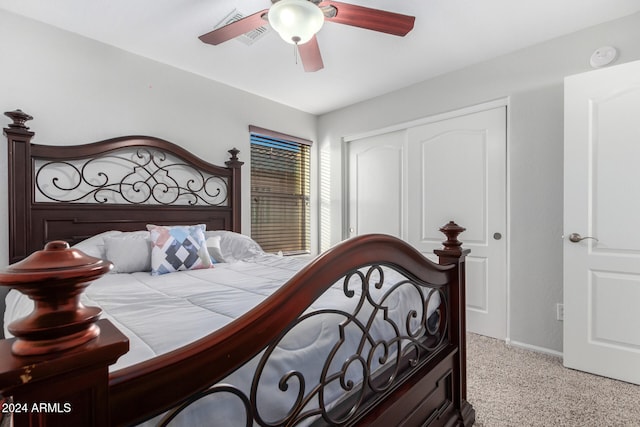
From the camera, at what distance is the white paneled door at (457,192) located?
108 inches

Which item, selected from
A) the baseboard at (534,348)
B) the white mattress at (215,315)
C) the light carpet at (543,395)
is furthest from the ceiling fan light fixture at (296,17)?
the baseboard at (534,348)

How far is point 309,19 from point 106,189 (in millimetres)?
2005

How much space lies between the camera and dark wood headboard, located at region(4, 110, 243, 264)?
2033 millimetres

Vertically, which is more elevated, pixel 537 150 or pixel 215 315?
pixel 537 150

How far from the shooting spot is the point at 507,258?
2674 mm

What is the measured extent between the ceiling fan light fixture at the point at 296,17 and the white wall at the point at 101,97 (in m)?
1.65

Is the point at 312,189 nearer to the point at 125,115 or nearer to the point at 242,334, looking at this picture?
the point at 125,115

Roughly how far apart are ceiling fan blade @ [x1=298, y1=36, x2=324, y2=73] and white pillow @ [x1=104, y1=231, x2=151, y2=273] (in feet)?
5.28

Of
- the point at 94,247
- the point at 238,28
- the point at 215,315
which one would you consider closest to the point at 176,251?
the point at 94,247

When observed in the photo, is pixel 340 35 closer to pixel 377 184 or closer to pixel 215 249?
pixel 377 184

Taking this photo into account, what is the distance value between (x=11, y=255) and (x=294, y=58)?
97.8 inches

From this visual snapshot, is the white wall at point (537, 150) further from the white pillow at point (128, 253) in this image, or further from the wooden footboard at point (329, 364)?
the white pillow at point (128, 253)

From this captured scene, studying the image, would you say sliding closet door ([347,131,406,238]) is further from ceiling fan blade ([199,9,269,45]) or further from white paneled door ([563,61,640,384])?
ceiling fan blade ([199,9,269,45])

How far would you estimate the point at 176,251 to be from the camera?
6.67 feet
